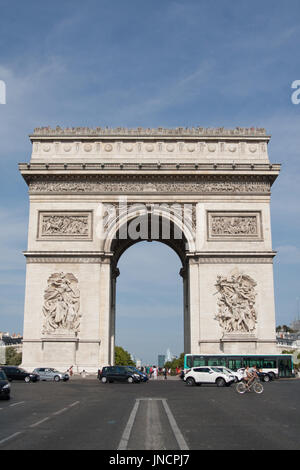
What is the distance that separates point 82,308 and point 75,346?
8.16ft

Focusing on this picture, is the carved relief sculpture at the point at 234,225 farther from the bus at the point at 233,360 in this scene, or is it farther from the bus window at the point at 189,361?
the bus window at the point at 189,361

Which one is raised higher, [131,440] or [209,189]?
[209,189]

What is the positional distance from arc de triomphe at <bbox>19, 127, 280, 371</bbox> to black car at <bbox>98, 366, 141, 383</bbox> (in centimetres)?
178

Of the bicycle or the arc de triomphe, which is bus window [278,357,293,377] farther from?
the bicycle

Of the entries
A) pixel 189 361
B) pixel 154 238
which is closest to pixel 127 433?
pixel 189 361

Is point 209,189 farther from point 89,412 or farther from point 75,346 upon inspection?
point 89,412

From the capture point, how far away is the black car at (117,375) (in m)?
32.3

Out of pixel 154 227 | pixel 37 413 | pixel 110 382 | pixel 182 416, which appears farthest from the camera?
pixel 154 227

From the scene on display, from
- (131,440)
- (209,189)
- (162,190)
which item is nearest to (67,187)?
(162,190)

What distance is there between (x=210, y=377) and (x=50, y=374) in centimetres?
1035

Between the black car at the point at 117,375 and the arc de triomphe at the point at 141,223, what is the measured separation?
1.78 m

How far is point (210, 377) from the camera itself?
29.5 metres

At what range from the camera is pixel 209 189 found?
3675 centimetres

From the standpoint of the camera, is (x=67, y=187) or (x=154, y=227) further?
(x=154, y=227)
